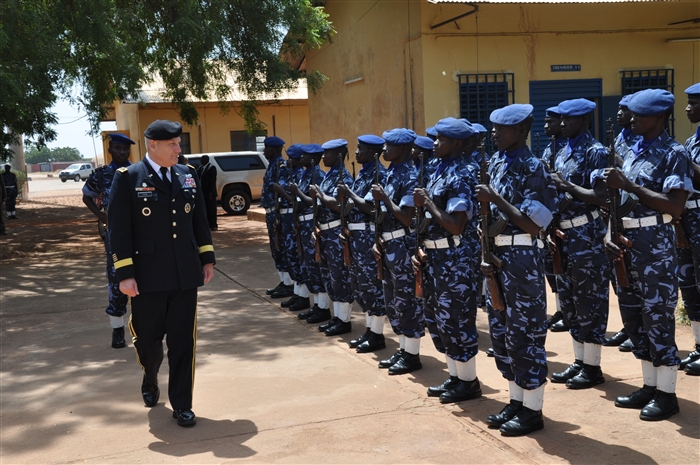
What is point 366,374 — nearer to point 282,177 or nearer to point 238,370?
point 238,370

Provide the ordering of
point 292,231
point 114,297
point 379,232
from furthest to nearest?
1. point 292,231
2. point 114,297
3. point 379,232

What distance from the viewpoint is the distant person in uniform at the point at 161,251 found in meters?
4.99

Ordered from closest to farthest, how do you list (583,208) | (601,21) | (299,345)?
(583,208), (299,345), (601,21)

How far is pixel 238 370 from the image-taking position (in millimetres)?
6320

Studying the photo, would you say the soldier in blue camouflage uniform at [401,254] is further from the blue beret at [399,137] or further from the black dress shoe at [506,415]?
the black dress shoe at [506,415]

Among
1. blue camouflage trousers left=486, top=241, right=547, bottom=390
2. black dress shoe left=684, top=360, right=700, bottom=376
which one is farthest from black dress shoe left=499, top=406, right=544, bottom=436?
black dress shoe left=684, top=360, right=700, bottom=376

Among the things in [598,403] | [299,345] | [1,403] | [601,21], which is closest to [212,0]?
[601,21]

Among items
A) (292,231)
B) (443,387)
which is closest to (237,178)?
(292,231)

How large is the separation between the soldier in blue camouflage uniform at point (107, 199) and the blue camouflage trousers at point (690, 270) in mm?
4861

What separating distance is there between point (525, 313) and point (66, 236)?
50.7ft

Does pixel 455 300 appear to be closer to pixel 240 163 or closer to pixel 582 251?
pixel 582 251

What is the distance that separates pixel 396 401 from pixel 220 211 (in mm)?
18261

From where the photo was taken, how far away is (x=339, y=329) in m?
7.43

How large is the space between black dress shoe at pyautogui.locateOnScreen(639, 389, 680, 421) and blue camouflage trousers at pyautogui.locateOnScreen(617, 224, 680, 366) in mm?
212
